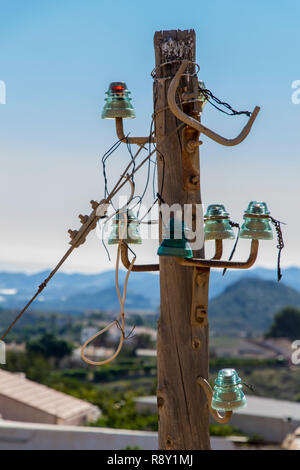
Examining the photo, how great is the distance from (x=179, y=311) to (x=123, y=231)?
849 mm

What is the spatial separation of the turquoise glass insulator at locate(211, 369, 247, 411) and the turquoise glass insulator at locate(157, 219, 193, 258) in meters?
0.83

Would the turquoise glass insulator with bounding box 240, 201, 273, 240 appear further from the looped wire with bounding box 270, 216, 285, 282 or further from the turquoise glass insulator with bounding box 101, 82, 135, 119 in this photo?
the turquoise glass insulator with bounding box 101, 82, 135, 119

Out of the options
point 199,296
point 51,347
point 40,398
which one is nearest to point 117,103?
point 199,296

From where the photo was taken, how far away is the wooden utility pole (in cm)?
446

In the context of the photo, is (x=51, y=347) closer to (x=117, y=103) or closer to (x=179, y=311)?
(x=117, y=103)

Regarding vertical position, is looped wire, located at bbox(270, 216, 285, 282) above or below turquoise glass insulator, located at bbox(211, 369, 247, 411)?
above

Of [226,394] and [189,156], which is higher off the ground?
[189,156]

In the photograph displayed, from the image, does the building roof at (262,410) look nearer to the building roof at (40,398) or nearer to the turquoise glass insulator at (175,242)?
the building roof at (40,398)

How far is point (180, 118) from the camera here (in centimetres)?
441

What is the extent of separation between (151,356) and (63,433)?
53.8 m

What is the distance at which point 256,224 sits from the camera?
14.2ft

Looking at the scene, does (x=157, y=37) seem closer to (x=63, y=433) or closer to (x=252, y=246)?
(x=252, y=246)

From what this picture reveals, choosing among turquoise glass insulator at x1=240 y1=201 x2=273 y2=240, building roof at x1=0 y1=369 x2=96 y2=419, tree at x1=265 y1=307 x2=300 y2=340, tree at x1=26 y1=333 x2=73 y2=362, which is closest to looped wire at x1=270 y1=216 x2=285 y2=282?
turquoise glass insulator at x1=240 y1=201 x2=273 y2=240

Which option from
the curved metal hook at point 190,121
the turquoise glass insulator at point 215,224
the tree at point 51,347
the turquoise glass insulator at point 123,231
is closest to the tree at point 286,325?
the tree at point 51,347
